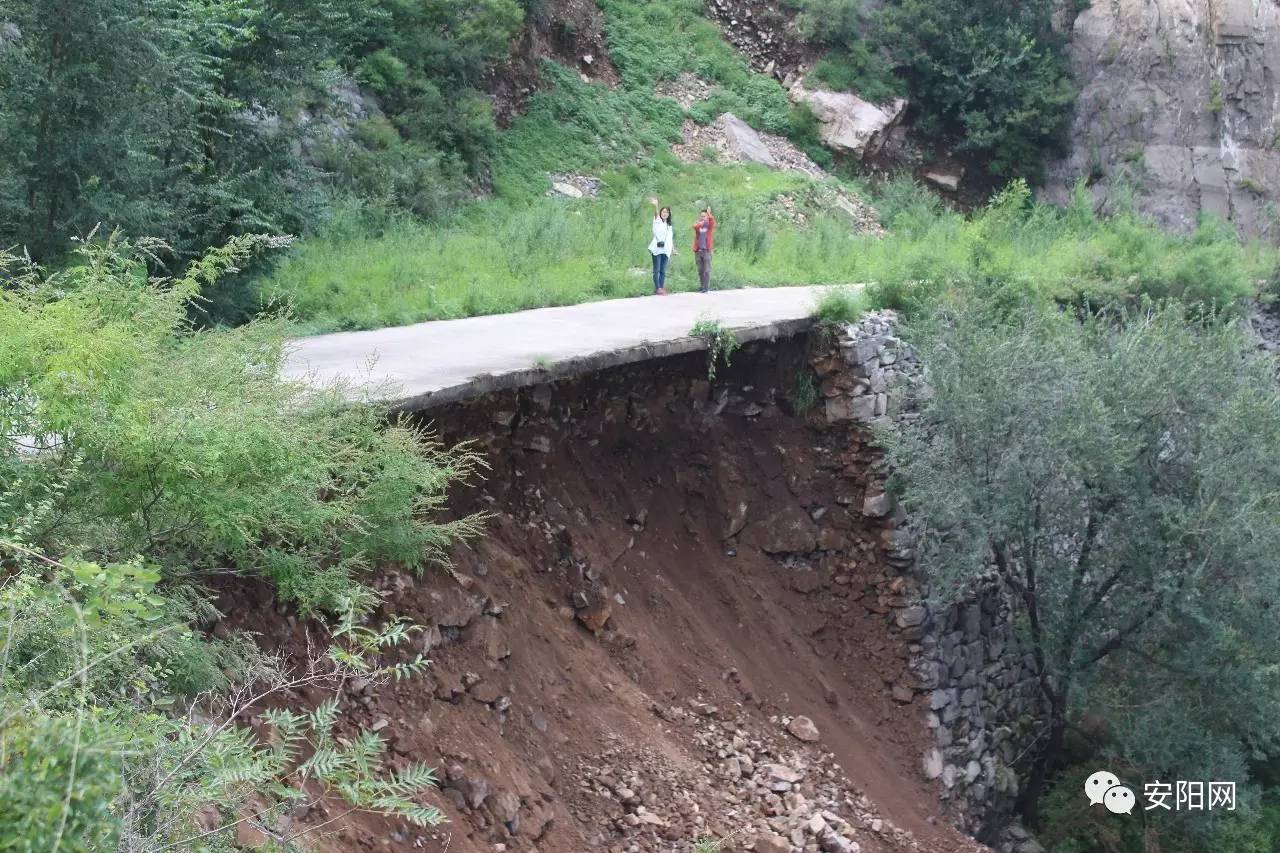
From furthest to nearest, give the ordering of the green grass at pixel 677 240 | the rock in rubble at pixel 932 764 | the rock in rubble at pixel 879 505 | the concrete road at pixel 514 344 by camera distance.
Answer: the green grass at pixel 677 240
the rock in rubble at pixel 879 505
the rock in rubble at pixel 932 764
the concrete road at pixel 514 344

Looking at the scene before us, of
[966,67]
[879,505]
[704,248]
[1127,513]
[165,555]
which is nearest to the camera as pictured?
[165,555]

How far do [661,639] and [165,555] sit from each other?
515 centimetres

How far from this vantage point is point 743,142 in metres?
23.8

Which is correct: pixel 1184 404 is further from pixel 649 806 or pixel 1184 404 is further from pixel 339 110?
pixel 339 110

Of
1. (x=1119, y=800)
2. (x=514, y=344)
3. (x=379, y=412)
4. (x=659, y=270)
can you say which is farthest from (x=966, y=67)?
(x=379, y=412)

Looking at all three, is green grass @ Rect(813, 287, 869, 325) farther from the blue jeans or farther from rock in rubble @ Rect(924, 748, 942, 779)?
rock in rubble @ Rect(924, 748, 942, 779)

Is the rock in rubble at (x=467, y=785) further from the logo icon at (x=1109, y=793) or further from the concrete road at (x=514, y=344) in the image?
the logo icon at (x=1109, y=793)

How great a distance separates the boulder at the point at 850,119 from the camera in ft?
81.8

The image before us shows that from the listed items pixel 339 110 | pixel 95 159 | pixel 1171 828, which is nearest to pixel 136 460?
pixel 95 159

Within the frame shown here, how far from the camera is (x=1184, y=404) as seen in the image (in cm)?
1054

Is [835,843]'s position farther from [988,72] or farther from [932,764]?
[988,72]

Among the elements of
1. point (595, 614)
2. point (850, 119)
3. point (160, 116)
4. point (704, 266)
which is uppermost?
point (160, 116)

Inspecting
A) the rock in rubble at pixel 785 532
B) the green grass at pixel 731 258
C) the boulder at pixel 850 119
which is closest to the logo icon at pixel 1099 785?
the rock in rubble at pixel 785 532

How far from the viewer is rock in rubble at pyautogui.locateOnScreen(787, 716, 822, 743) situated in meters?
9.72
